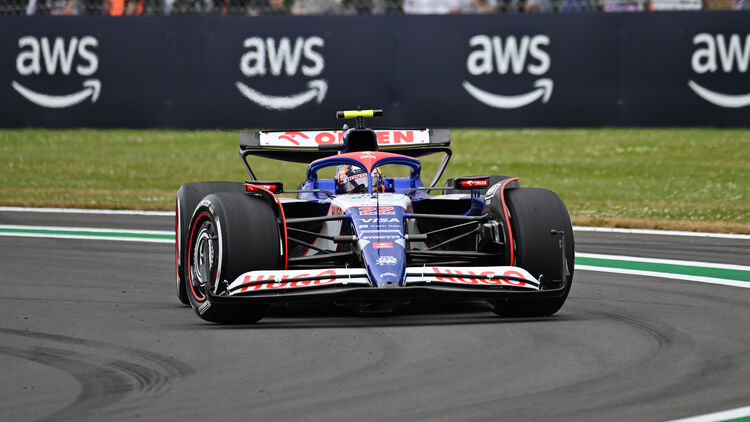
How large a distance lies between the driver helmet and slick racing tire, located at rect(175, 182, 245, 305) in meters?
0.74

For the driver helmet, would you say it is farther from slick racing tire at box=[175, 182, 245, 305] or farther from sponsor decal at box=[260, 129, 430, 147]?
sponsor decal at box=[260, 129, 430, 147]

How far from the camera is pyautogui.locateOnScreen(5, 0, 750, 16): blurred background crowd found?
19312 mm

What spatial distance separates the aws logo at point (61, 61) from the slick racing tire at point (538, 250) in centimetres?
1365

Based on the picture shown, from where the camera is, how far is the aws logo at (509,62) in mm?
19078

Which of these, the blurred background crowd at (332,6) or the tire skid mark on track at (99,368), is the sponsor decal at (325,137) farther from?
the blurred background crowd at (332,6)

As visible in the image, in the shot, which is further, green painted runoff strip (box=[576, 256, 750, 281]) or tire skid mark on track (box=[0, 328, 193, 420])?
green painted runoff strip (box=[576, 256, 750, 281])

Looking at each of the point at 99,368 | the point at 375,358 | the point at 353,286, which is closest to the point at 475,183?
the point at 353,286

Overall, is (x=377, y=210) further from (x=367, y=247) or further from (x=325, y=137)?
(x=325, y=137)

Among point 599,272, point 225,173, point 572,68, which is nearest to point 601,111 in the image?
point 572,68

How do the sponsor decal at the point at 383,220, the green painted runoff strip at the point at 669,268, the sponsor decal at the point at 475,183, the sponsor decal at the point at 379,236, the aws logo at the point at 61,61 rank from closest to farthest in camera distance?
the sponsor decal at the point at 379,236
the sponsor decal at the point at 383,220
the sponsor decal at the point at 475,183
the green painted runoff strip at the point at 669,268
the aws logo at the point at 61,61

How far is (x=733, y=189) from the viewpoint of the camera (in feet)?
54.0

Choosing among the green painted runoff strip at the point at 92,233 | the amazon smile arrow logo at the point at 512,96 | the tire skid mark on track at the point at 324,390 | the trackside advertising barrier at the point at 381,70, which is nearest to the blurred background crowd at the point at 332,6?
the trackside advertising barrier at the point at 381,70

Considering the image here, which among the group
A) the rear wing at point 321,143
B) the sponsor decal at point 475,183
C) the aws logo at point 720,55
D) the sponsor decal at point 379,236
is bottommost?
the sponsor decal at point 379,236

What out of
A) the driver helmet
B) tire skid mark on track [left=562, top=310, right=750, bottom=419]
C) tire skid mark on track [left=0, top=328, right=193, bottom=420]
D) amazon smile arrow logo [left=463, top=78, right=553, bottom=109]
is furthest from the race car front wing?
amazon smile arrow logo [left=463, top=78, right=553, bottom=109]
